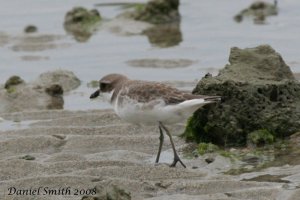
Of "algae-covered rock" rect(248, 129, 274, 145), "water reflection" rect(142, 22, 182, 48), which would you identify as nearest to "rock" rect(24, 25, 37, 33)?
"water reflection" rect(142, 22, 182, 48)

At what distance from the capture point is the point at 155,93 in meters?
8.55

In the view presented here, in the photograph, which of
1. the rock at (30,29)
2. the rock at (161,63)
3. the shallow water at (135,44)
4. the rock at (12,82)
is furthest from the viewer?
the rock at (30,29)

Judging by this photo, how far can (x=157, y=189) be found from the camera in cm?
771

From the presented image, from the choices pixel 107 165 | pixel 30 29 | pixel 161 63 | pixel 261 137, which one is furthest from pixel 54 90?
pixel 30 29

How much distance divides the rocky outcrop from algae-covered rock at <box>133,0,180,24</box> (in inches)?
185

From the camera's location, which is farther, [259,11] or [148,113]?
[259,11]

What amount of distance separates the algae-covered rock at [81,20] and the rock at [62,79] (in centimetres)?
452

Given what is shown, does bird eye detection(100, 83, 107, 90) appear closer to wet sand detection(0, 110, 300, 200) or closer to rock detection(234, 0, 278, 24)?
wet sand detection(0, 110, 300, 200)

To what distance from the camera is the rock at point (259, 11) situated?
1783 cm

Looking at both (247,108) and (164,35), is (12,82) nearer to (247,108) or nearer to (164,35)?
(164,35)

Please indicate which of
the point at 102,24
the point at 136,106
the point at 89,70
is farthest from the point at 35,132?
the point at 102,24

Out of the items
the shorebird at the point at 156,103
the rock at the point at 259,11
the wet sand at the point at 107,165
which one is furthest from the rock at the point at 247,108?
the rock at the point at 259,11

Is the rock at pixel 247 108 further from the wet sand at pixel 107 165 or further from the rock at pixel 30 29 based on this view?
the rock at pixel 30 29

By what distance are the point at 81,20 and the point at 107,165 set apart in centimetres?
1003
